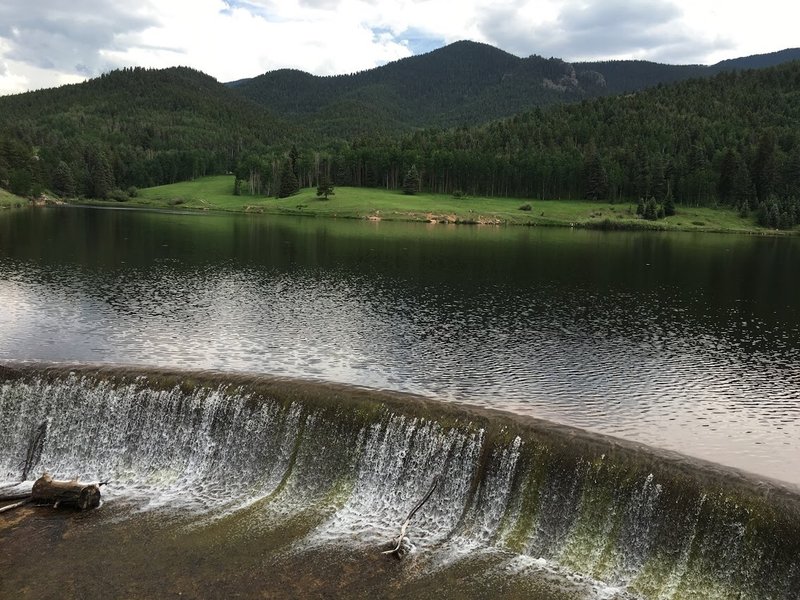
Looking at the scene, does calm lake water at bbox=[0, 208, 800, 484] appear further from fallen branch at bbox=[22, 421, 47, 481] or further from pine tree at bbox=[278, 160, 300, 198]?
pine tree at bbox=[278, 160, 300, 198]

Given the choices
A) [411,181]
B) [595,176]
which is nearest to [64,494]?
[411,181]

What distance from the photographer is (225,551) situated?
63.7 ft

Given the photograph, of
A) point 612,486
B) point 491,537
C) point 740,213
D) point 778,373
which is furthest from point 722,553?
point 740,213

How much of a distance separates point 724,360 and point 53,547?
3741 cm

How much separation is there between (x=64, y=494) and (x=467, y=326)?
1151 inches

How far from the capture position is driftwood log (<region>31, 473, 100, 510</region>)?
70.5ft

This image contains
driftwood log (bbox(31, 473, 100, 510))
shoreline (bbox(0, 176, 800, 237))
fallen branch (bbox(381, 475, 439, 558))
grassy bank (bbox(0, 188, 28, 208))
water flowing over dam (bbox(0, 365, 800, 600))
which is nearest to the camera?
water flowing over dam (bbox(0, 365, 800, 600))

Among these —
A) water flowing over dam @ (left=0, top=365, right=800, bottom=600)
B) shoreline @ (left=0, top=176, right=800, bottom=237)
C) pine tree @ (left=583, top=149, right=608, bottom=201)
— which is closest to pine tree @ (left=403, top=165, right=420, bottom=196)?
shoreline @ (left=0, top=176, right=800, bottom=237)

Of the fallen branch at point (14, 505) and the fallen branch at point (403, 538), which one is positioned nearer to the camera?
the fallen branch at point (403, 538)

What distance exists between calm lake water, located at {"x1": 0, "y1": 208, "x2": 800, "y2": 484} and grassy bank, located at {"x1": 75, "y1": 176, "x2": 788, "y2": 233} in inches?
2932

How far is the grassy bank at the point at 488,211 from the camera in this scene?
160 metres

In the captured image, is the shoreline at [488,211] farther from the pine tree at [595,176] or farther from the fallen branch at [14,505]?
the fallen branch at [14,505]

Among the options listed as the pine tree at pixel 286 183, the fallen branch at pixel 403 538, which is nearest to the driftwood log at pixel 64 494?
the fallen branch at pixel 403 538

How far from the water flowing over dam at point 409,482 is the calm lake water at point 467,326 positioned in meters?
6.31
